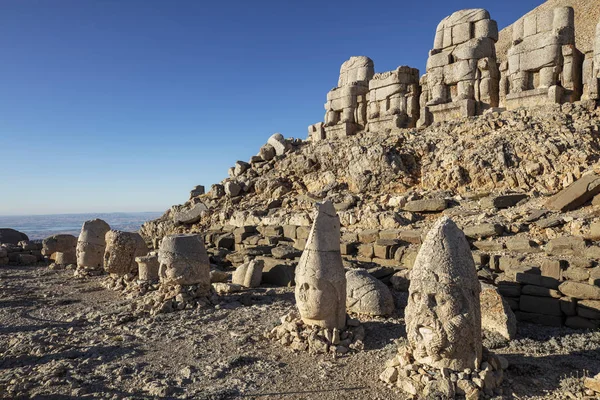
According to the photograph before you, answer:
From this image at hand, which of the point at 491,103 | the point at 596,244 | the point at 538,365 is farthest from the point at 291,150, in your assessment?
the point at 538,365

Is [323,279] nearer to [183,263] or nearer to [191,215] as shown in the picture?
[183,263]

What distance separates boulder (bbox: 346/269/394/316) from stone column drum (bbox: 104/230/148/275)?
7.04 metres

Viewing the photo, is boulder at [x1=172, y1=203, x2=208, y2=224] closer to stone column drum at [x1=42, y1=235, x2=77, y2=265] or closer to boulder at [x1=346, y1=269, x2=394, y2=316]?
stone column drum at [x1=42, y1=235, x2=77, y2=265]

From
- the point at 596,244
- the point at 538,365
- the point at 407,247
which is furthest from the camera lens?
the point at 407,247

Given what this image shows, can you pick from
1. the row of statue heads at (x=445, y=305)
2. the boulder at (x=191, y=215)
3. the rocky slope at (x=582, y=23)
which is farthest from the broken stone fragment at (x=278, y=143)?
the rocky slope at (x=582, y=23)

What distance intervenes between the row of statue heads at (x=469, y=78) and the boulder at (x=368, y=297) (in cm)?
1019

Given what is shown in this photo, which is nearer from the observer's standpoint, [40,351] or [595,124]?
[40,351]

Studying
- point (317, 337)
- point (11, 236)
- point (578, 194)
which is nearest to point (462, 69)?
point (578, 194)

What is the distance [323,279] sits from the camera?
6266mm

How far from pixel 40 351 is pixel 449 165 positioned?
11983mm

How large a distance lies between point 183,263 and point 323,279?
3769mm

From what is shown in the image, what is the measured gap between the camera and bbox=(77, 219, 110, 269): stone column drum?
12969mm

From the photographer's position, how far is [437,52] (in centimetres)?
1727

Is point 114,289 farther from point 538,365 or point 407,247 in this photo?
point 538,365
